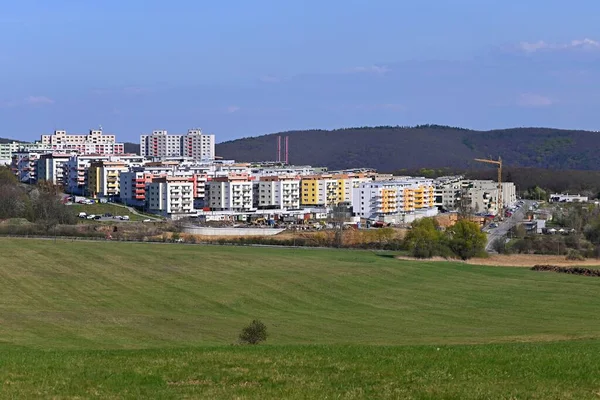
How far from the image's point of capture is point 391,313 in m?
41.8

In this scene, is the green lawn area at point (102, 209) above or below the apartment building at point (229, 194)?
below

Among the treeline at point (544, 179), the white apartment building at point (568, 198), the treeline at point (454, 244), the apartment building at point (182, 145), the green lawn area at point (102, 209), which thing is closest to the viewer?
the treeline at point (454, 244)

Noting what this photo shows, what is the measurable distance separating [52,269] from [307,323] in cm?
2066

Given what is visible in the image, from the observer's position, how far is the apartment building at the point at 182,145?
18888 centimetres

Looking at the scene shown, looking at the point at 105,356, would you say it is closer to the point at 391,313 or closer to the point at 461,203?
the point at 391,313

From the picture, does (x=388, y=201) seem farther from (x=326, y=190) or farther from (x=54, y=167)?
(x=54, y=167)

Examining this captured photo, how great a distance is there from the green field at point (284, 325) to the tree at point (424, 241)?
281 centimetres

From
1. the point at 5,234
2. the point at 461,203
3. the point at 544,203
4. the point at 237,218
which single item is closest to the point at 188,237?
the point at 5,234

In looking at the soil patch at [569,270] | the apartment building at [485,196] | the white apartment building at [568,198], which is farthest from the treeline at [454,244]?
the white apartment building at [568,198]

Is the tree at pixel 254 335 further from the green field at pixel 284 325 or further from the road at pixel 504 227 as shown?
the road at pixel 504 227

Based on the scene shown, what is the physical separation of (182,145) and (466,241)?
124073mm

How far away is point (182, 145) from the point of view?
189m

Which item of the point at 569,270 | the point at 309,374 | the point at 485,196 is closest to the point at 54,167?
the point at 485,196

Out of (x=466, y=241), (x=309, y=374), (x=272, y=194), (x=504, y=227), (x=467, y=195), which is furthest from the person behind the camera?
(x=467, y=195)
